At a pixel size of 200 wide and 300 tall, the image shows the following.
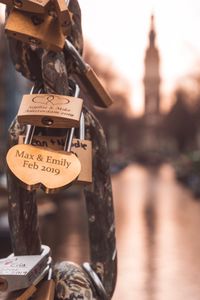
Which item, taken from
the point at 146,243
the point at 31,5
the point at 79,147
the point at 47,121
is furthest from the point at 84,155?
the point at 146,243

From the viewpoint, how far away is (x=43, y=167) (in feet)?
8.39

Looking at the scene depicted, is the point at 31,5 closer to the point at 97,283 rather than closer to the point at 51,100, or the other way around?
the point at 51,100

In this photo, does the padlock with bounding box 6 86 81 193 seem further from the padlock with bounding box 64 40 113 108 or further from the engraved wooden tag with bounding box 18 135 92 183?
the padlock with bounding box 64 40 113 108

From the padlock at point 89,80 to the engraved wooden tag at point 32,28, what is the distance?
0.88 ft

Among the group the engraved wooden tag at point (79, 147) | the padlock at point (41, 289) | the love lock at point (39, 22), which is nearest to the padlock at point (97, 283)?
the padlock at point (41, 289)

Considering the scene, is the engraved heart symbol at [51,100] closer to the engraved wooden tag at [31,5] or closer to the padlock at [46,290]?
the engraved wooden tag at [31,5]

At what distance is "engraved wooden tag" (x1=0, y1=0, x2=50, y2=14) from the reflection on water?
4.78 metres

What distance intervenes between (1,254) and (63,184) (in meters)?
7.80

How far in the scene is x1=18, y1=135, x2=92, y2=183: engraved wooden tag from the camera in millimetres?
2746

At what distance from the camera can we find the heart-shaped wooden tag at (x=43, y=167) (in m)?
2.52

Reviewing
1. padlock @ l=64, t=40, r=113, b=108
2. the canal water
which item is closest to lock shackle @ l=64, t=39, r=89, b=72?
padlock @ l=64, t=40, r=113, b=108

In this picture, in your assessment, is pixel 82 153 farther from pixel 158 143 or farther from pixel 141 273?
pixel 158 143

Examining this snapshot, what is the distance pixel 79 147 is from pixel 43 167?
0.33 m

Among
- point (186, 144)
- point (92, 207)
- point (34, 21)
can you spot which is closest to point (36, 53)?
point (34, 21)
